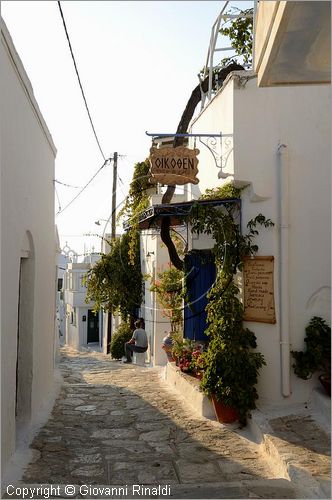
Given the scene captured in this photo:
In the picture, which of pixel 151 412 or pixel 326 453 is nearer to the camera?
pixel 326 453

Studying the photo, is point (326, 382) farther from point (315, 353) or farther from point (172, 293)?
point (172, 293)

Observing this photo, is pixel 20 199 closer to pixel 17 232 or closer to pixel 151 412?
pixel 17 232

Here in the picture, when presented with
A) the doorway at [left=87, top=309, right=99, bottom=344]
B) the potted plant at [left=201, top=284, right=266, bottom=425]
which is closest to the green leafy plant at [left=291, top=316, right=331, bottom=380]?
the potted plant at [left=201, top=284, right=266, bottom=425]

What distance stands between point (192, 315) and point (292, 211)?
3.08 meters

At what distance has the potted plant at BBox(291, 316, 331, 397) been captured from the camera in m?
6.31

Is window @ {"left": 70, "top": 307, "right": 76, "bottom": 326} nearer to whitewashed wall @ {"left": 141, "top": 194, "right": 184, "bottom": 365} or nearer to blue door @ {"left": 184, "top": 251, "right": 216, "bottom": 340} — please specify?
whitewashed wall @ {"left": 141, "top": 194, "right": 184, "bottom": 365}

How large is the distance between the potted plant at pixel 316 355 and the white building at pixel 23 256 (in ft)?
11.7

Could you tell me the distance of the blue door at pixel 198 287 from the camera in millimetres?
8422

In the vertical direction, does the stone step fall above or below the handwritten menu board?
below

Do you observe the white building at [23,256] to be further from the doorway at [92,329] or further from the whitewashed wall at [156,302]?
the doorway at [92,329]

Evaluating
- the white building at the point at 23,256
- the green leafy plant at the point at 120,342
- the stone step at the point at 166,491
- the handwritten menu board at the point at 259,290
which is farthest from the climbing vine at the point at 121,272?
the stone step at the point at 166,491

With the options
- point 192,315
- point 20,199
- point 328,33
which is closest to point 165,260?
point 192,315

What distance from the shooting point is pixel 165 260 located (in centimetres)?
1320

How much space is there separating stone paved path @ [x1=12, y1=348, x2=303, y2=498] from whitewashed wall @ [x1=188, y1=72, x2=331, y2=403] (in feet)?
4.33
